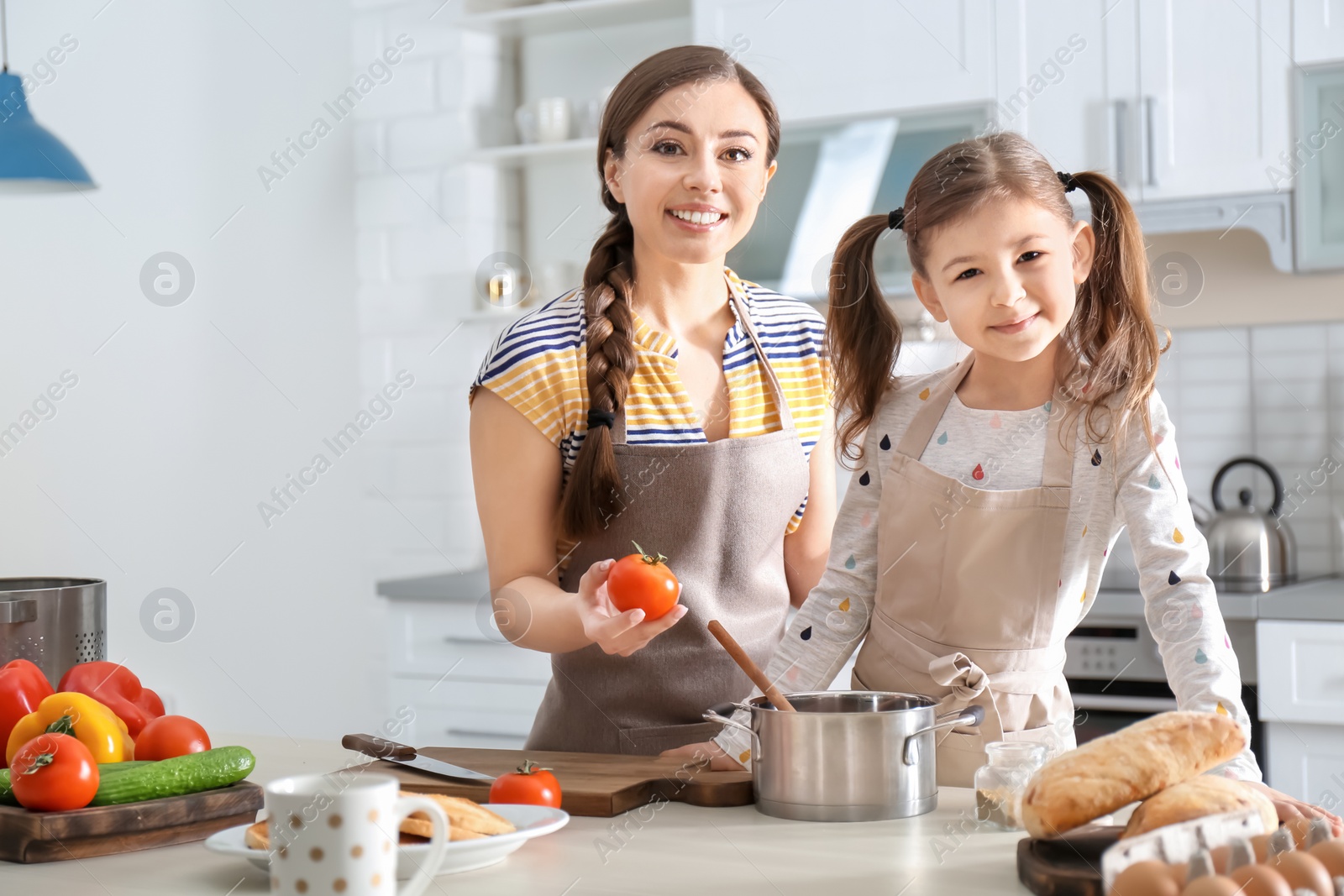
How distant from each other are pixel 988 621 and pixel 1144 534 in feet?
0.63

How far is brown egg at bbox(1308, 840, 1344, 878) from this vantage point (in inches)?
29.5

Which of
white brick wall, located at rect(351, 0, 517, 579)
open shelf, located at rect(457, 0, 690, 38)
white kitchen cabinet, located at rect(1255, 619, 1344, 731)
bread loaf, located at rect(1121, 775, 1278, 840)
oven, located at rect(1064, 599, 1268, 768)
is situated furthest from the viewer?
white brick wall, located at rect(351, 0, 517, 579)

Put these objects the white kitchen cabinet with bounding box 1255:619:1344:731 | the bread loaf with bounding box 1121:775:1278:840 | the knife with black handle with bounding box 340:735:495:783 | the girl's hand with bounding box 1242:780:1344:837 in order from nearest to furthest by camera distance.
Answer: the bread loaf with bounding box 1121:775:1278:840 < the girl's hand with bounding box 1242:780:1344:837 < the knife with black handle with bounding box 340:735:495:783 < the white kitchen cabinet with bounding box 1255:619:1344:731

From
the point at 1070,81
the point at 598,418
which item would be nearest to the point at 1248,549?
the point at 1070,81

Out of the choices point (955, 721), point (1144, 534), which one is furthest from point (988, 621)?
point (955, 721)

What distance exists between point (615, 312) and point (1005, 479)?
20.1 inches

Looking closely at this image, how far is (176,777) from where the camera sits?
1070 mm

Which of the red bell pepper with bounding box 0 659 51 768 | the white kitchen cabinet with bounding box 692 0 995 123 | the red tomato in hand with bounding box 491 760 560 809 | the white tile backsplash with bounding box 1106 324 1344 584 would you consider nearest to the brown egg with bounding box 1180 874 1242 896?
the red tomato in hand with bounding box 491 760 560 809

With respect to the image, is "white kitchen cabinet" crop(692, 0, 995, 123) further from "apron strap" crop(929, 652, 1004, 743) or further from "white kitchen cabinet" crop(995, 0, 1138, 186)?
"apron strap" crop(929, 652, 1004, 743)

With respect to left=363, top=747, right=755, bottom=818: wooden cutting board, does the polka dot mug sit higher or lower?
higher

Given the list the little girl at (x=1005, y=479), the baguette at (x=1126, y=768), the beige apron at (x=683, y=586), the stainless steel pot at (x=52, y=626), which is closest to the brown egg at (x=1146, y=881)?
the baguette at (x=1126, y=768)

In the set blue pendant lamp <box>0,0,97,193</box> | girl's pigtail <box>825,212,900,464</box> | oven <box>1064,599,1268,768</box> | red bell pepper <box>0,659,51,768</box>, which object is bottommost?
oven <box>1064,599,1268,768</box>

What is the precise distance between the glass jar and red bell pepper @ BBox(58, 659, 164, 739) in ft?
2.55

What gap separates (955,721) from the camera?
1052 mm
